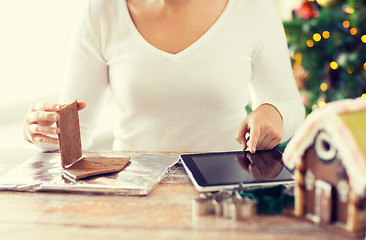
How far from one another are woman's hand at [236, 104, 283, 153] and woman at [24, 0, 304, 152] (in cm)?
21

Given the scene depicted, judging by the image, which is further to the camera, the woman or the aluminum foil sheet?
the woman

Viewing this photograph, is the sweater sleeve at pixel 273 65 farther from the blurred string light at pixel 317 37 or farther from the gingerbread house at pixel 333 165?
the blurred string light at pixel 317 37

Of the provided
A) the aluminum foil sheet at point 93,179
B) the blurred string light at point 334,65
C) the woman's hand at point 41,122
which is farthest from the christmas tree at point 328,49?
the woman's hand at point 41,122

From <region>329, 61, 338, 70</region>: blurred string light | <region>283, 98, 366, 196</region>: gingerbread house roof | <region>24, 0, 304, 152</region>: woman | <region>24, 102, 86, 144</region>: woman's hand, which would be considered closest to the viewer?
<region>283, 98, 366, 196</region>: gingerbread house roof

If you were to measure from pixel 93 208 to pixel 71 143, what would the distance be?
0.73 feet

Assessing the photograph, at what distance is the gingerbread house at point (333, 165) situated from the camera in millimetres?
613

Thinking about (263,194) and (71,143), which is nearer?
(263,194)

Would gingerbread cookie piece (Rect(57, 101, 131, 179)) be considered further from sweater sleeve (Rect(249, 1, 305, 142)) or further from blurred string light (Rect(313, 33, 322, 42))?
blurred string light (Rect(313, 33, 322, 42))

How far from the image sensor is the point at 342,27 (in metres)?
2.21

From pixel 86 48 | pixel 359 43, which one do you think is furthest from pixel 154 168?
pixel 359 43

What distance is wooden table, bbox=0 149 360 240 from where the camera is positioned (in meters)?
0.68

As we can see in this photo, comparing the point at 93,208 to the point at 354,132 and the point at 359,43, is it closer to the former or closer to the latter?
the point at 354,132

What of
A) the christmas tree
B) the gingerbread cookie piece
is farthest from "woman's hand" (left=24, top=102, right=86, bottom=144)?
the christmas tree

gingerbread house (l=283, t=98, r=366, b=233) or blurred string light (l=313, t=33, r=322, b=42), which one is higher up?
blurred string light (l=313, t=33, r=322, b=42)
